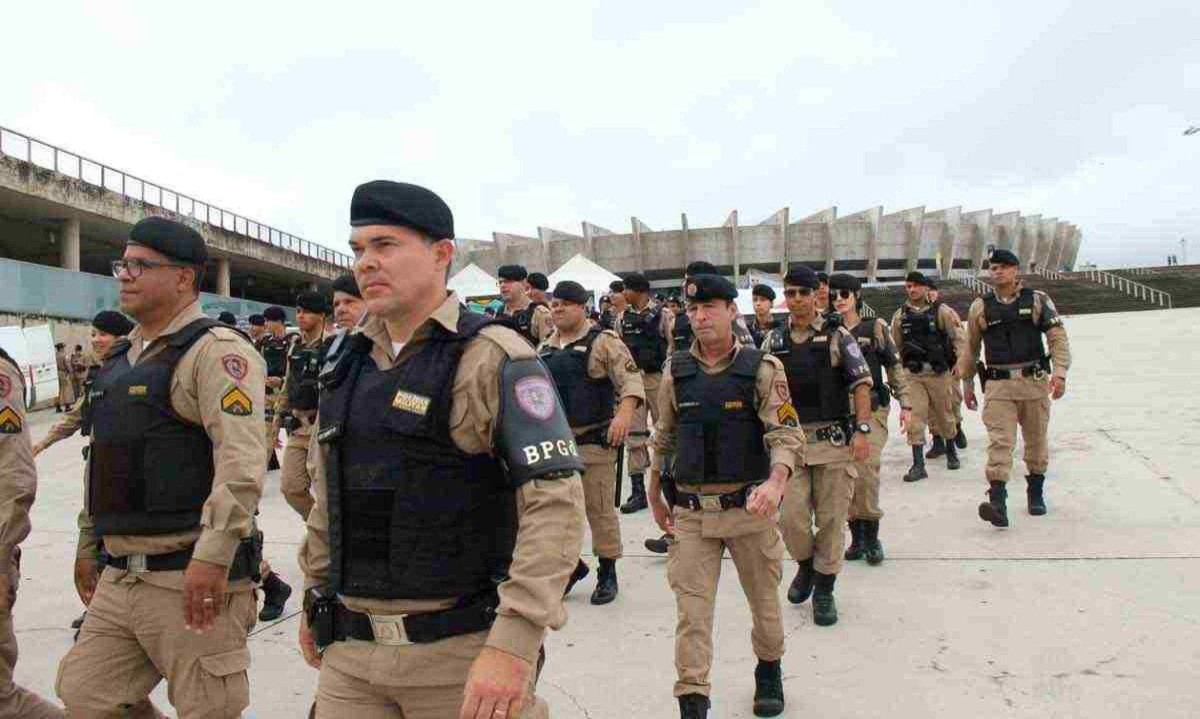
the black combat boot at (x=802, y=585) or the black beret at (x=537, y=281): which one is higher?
the black beret at (x=537, y=281)

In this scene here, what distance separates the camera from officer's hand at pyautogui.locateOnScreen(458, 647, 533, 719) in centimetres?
161

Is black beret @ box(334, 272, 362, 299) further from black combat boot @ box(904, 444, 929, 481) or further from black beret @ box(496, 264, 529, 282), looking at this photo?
black combat boot @ box(904, 444, 929, 481)

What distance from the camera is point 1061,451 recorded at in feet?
29.1

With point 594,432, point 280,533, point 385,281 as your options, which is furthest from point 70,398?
A: point 385,281

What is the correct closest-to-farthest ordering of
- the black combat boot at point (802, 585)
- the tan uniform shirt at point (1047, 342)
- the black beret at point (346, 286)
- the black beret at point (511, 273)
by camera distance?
the black combat boot at point (802, 585)
the black beret at point (346, 286)
the tan uniform shirt at point (1047, 342)
the black beret at point (511, 273)

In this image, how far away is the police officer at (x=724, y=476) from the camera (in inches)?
140

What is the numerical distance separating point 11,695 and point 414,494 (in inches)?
90.0

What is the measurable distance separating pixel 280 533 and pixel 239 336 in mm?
4861

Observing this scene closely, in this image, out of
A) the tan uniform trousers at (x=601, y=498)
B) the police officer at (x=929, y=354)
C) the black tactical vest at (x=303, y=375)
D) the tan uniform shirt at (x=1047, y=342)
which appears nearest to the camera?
the tan uniform trousers at (x=601, y=498)

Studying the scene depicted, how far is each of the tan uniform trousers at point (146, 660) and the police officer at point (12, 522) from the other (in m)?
0.66

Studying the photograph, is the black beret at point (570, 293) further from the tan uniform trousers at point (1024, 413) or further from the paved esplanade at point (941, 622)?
the tan uniform trousers at point (1024, 413)

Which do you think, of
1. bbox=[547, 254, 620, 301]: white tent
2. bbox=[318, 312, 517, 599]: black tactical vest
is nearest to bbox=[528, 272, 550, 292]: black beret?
bbox=[318, 312, 517, 599]: black tactical vest

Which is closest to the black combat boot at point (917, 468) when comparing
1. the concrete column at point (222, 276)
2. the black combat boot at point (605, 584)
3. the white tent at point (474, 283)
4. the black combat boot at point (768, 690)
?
the black combat boot at point (605, 584)

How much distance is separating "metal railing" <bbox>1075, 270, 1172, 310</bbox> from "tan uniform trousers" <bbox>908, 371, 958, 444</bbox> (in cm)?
2892
